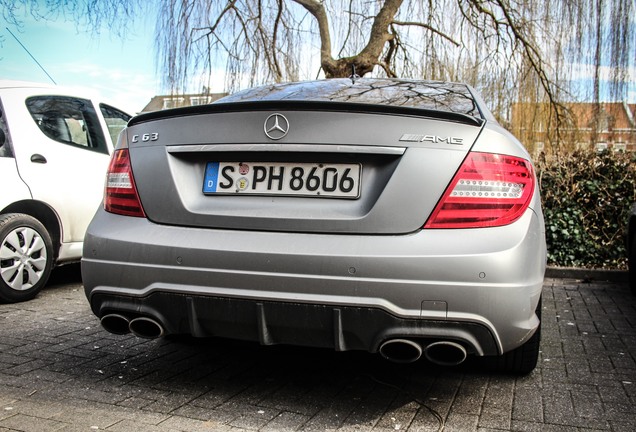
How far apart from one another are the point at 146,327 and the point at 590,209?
19.5 feet

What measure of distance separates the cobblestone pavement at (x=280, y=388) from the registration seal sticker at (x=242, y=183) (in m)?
0.96

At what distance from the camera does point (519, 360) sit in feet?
11.3

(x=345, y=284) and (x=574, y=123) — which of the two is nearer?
(x=345, y=284)

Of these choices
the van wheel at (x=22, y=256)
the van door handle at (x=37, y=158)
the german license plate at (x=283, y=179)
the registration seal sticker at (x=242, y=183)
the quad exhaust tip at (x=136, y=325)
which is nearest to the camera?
the german license plate at (x=283, y=179)

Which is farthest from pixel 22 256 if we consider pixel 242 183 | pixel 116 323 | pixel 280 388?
pixel 242 183

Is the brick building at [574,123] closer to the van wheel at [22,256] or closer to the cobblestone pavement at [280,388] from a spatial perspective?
the cobblestone pavement at [280,388]

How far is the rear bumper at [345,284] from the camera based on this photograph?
2578 mm

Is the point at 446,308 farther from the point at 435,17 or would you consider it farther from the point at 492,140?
the point at 435,17

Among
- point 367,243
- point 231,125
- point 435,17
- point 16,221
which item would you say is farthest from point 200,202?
point 435,17

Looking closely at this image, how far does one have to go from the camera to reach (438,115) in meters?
2.76

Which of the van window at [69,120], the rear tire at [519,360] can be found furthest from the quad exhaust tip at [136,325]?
the van window at [69,120]

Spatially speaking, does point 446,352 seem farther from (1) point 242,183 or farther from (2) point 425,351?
(1) point 242,183

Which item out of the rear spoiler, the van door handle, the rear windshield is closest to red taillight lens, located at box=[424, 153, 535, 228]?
the rear spoiler

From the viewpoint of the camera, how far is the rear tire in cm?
338
